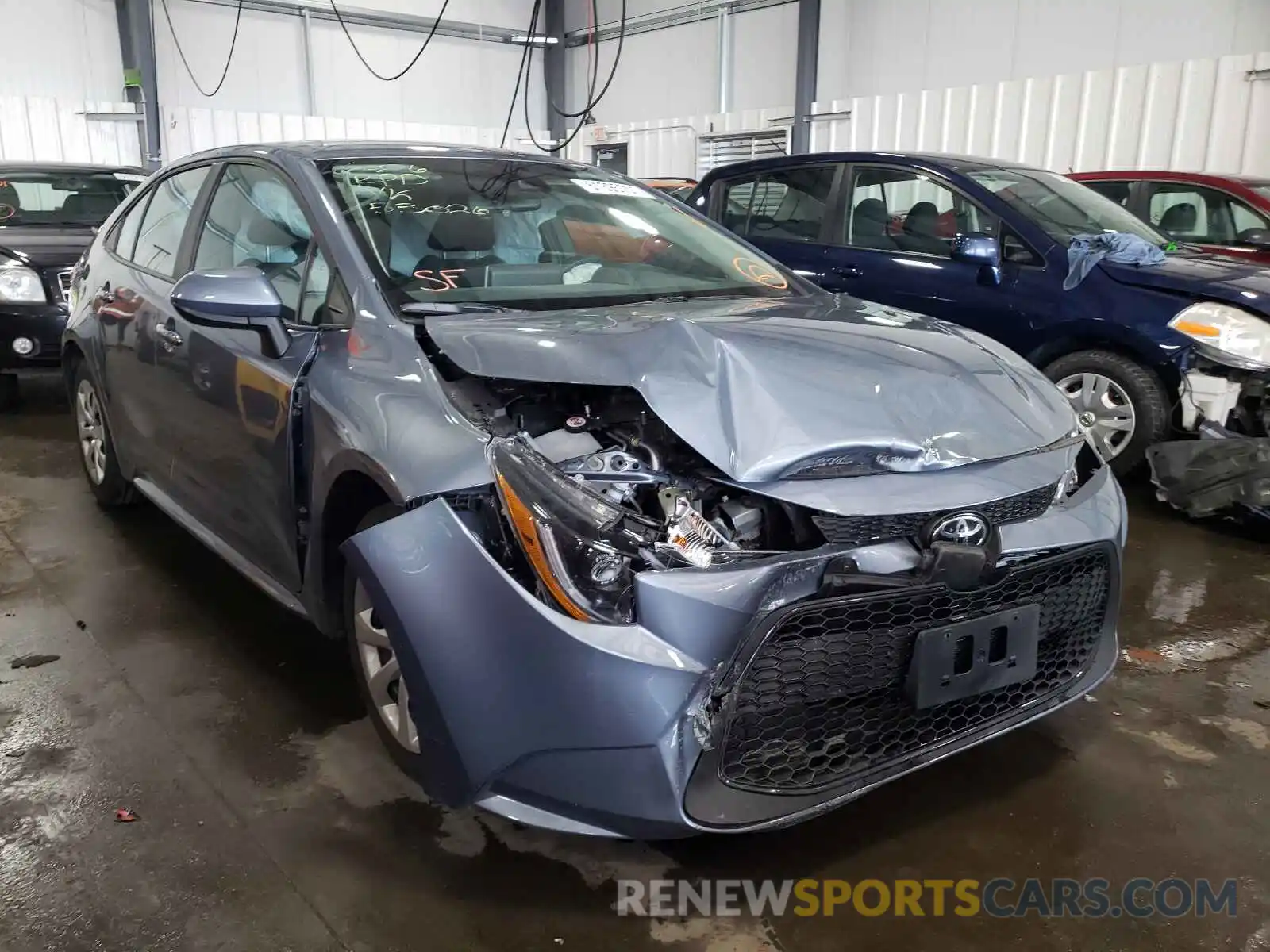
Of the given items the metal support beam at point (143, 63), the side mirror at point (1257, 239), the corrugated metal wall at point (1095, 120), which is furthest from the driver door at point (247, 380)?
the metal support beam at point (143, 63)

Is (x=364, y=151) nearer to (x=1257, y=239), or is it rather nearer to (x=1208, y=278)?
(x=1208, y=278)

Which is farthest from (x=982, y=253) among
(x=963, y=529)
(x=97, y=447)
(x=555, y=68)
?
(x=555, y=68)

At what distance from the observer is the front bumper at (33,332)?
201 inches

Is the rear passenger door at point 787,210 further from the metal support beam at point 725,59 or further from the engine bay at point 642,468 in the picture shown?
the metal support beam at point 725,59

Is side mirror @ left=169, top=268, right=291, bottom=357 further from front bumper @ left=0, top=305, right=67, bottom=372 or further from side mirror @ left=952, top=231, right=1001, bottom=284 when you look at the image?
front bumper @ left=0, top=305, right=67, bottom=372

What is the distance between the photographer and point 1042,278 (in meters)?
4.17

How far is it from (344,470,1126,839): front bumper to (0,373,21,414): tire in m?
4.98

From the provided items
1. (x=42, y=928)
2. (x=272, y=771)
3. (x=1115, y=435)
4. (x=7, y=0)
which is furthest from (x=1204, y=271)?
(x=7, y=0)

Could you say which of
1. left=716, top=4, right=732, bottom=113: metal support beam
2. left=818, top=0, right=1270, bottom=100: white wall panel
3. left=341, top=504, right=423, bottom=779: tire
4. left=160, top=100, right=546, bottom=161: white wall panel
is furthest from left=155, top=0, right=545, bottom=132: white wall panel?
left=341, top=504, right=423, bottom=779: tire

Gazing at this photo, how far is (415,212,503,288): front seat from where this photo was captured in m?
2.24

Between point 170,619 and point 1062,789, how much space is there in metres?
2.37

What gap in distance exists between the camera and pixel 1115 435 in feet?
13.3

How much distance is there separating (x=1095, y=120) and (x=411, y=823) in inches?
311

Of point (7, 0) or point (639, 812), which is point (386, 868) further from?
point (7, 0)
